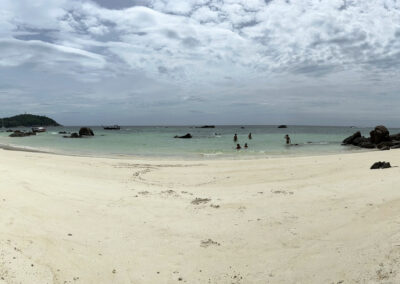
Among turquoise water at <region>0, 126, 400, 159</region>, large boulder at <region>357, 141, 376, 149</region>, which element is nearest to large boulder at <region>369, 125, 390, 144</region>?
large boulder at <region>357, 141, 376, 149</region>

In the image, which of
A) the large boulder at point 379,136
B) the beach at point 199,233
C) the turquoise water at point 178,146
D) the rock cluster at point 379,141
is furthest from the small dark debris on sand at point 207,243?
the large boulder at point 379,136

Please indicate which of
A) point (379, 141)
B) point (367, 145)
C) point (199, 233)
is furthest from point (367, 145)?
point (199, 233)

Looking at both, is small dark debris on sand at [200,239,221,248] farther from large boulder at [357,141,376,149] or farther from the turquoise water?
large boulder at [357,141,376,149]

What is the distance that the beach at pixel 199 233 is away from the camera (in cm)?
478

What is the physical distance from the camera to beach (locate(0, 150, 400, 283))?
4777mm

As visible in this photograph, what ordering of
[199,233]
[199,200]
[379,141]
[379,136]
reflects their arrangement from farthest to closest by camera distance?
[379,136] < [379,141] < [199,200] < [199,233]

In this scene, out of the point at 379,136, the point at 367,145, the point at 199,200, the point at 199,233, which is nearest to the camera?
the point at 199,233

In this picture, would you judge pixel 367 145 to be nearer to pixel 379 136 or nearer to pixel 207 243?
pixel 379 136

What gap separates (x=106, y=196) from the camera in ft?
31.1

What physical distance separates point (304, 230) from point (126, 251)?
3.32 m

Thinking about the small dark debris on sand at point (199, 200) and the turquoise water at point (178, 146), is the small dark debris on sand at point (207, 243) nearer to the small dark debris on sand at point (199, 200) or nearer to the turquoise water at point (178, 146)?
the small dark debris on sand at point (199, 200)

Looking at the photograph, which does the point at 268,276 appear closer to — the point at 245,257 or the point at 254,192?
the point at 245,257

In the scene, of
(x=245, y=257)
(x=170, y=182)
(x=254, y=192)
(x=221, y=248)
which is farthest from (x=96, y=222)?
(x=170, y=182)

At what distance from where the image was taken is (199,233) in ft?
21.4
